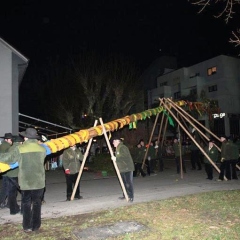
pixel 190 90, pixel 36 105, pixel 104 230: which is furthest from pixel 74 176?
pixel 190 90

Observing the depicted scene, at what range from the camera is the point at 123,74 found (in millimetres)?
22344

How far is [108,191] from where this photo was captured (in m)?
10.2

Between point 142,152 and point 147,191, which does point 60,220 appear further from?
point 142,152

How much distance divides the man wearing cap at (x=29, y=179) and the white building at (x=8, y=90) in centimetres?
969

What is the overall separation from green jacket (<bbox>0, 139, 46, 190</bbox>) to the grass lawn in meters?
0.95

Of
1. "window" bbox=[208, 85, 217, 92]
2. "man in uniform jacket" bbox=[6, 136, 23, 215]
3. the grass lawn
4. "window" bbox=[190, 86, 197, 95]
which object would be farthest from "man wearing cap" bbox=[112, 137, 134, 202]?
"window" bbox=[190, 86, 197, 95]

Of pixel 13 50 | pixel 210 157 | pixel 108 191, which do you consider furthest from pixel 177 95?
pixel 108 191

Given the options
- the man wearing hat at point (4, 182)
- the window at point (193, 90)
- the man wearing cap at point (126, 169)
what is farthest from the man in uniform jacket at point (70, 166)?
the window at point (193, 90)

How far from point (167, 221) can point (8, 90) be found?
468 inches

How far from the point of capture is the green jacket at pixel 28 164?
583 cm

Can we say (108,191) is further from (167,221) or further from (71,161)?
(167,221)

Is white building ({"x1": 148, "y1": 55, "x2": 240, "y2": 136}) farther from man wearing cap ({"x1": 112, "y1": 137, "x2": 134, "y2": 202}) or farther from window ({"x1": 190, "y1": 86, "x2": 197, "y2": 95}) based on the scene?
man wearing cap ({"x1": 112, "y1": 137, "x2": 134, "y2": 202})

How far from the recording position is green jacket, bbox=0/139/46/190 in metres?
5.83

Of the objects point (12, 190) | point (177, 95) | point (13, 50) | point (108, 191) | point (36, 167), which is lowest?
point (108, 191)
